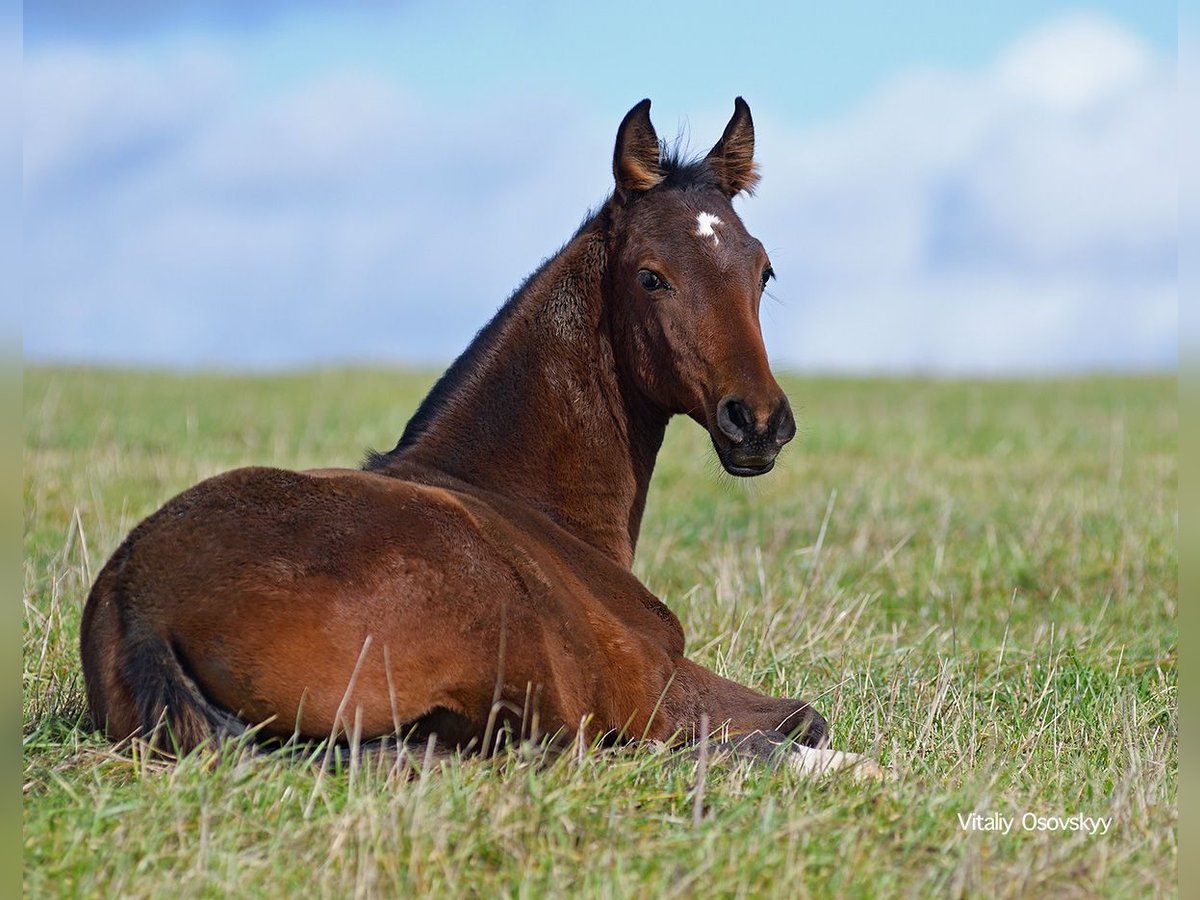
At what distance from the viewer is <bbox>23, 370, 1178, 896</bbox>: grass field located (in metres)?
3.29

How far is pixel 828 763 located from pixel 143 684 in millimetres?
2141

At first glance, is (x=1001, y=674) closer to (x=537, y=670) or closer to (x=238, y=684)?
(x=537, y=670)

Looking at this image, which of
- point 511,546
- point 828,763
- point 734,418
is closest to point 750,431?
point 734,418

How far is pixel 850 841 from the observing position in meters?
3.45

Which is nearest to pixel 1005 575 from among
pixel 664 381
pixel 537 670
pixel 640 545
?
pixel 640 545

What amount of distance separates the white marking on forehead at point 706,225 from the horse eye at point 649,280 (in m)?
0.23

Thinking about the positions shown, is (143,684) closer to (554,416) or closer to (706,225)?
(554,416)

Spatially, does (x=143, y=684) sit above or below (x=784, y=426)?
below

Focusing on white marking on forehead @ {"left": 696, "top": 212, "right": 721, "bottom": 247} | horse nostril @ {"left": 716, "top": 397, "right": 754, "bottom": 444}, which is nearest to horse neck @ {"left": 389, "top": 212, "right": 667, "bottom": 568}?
white marking on forehead @ {"left": 696, "top": 212, "right": 721, "bottom": 247}

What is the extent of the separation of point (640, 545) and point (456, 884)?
604 cm

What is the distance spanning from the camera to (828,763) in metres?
4.34

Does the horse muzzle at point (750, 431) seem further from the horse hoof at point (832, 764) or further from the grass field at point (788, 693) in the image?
the horse hoof at point (832, 764)

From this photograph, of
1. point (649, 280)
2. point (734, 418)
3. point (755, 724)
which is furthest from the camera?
point (649, 280)

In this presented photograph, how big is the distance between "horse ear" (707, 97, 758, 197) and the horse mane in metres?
0.21
